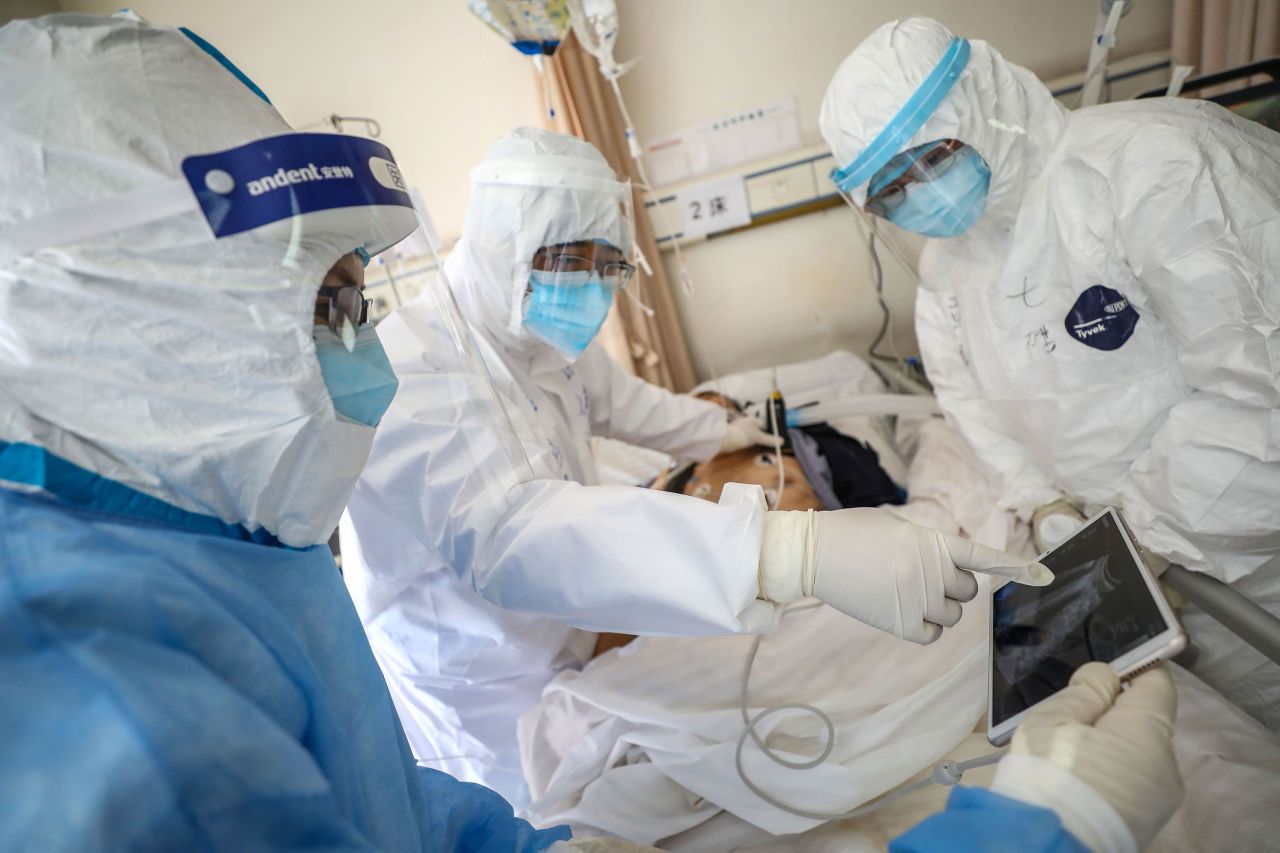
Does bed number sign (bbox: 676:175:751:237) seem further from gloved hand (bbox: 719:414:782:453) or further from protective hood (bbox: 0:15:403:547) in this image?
protective hood (bbox: 0:15:403:547)

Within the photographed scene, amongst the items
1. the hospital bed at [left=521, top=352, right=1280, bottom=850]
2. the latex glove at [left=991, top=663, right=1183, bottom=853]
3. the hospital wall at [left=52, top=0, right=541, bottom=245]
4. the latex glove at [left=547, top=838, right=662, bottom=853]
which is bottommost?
the hospital bed at [left=521, top=352, right=1280, bottom=850]

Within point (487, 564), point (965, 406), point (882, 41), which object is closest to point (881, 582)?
point (487, 564)

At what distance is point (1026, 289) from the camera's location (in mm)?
1287

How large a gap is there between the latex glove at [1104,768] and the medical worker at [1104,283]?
2.03 feet

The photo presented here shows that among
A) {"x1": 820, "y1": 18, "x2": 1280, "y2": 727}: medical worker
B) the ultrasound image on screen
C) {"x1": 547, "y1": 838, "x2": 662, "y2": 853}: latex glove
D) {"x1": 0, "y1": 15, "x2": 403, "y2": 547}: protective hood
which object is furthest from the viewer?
{"x1": 820, "y1": 18, "x2": 1280, "y2": 727}: medical worker

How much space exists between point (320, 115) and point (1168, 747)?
290cm

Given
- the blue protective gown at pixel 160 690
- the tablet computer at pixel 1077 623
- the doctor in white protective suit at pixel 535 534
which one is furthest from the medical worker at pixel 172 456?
the tablet computer at pixel 1077 623

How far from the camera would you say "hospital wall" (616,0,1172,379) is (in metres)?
2.21

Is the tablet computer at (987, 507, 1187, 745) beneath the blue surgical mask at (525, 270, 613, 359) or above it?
beneath

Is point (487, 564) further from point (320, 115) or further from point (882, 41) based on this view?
point (320, 115)

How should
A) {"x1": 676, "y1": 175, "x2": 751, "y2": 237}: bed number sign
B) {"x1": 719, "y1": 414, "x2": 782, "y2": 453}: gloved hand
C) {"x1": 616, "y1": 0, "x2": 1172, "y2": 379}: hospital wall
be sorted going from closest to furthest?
{"x1": 719, "y1": 414, "x2": 782, "y2": 453}: gloved hand
{"x1": 616, "y1": 0, "x2": 1172, "y2": 379}: hospital wall
{"x1": 676, "y1": 175, "x2": 751, "y2": 237}: bed number sign

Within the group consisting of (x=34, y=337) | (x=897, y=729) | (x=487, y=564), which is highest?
(x=34, y=337)

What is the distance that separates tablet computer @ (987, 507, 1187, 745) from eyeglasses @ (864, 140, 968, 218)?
76 centimetres

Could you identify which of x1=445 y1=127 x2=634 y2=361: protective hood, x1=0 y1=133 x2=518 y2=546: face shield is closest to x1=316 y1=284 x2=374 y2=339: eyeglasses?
x1=0 y1=133 x2=518 y2=546: face shield
